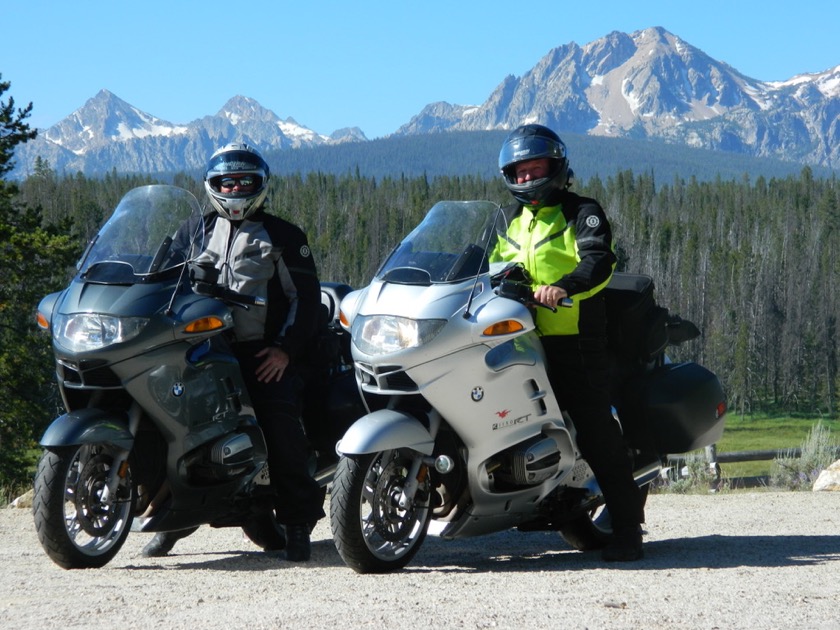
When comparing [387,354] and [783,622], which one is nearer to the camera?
[783,622]

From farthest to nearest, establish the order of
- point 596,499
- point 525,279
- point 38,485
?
1. point 596,499
2. point 525,279
3. point 38,485

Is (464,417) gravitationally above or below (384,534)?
above

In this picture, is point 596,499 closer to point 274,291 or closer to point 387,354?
point 387,354

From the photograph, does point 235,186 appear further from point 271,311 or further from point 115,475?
point 115,475

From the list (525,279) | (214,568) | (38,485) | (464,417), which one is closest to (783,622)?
(464,417)

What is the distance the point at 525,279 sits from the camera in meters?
6.10

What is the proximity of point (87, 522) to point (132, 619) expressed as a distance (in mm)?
1402

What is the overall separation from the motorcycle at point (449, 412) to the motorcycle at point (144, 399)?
29.9 inches

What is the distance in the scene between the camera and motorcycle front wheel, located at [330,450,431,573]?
559cm

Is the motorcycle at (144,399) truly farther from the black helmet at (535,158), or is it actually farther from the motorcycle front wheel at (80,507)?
the black helmet at (535,158)

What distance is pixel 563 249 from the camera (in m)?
6.25

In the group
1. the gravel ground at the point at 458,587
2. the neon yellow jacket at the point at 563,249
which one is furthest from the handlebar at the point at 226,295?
the gravel ground at the point at 458,587

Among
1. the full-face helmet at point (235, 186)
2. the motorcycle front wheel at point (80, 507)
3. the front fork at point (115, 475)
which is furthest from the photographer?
the full-face helmet at point (235, 186)

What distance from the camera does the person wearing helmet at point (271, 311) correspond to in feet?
21.3
